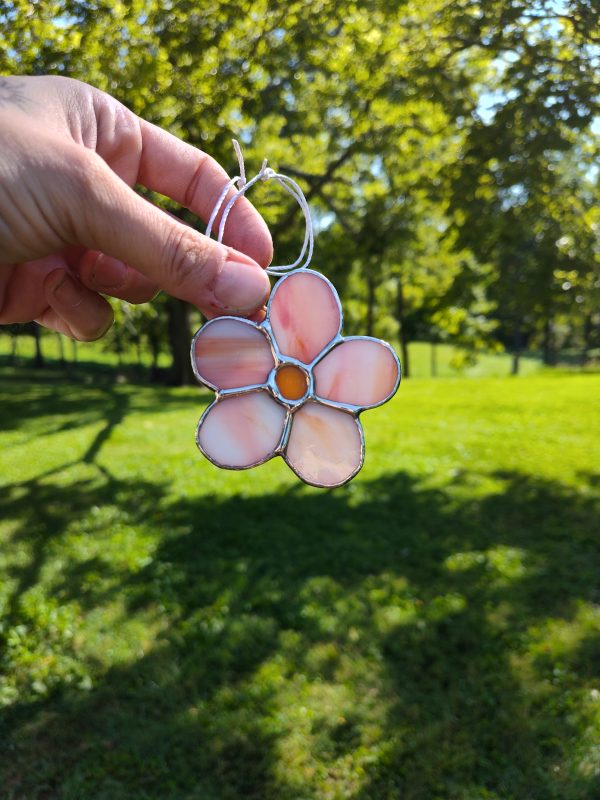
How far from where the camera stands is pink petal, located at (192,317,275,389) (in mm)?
1706

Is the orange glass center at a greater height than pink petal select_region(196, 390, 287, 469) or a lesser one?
greater

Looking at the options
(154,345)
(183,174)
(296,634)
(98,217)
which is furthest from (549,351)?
(98,217)

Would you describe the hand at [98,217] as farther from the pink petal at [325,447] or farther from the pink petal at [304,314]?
the pink petal at [325,447]

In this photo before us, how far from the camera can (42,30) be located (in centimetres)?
586

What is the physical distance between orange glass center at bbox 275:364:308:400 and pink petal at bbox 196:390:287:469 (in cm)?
6

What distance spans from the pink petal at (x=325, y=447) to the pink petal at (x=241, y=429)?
60mm

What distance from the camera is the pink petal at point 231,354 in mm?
1706

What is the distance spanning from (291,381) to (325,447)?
0.67ft

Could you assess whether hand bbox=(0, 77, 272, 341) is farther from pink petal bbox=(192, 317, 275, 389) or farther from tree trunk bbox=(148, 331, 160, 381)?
tree trunk bbox=(148, 331, 160, 381)

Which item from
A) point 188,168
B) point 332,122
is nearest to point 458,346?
point 332,122

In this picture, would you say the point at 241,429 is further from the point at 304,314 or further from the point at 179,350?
the point at 179,350

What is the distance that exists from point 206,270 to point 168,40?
5.47 metres

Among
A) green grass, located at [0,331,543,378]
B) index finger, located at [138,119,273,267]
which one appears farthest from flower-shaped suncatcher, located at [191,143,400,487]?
green grass, located at [0,331,543,378]

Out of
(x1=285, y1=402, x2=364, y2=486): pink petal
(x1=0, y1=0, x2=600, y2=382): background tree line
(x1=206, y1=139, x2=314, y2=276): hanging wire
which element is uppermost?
(x1=0, y1=0, x2=600, y2=382): background tree line
